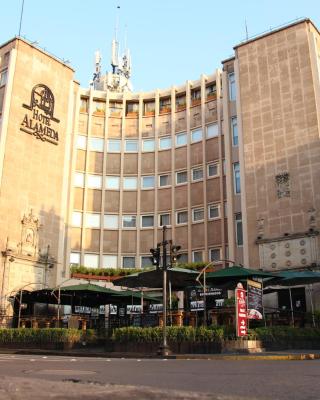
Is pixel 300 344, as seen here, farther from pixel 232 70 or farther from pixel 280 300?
pixel 232 70

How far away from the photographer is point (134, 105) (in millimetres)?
54469

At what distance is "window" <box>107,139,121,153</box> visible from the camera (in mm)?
52438

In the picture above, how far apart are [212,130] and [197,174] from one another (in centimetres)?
451

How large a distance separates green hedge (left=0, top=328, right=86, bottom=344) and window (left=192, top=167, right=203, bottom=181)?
25.4m

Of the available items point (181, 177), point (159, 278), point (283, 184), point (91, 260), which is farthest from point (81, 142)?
point (159, 278)

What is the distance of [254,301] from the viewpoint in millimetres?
20797

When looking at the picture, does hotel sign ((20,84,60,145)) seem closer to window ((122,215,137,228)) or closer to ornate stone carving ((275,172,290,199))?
window ((122,215,137,228))

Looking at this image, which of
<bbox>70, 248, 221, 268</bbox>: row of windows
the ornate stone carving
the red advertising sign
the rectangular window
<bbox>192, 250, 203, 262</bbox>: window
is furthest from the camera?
<bbox>70, 248, 221, 268</bbox>: row of windows

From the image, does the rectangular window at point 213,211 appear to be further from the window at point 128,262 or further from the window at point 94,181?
the window at point 94,181

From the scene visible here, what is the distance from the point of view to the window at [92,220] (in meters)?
49.5

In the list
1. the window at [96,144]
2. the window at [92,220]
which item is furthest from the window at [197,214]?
the window at [96,144]

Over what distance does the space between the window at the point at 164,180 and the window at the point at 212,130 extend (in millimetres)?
5920

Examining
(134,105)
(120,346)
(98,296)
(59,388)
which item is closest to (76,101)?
(134,105)

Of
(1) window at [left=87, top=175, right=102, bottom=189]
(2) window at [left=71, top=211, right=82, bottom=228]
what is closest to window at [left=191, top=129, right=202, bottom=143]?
(1) window at [left=87, top=175, right=102, bottom=189]
